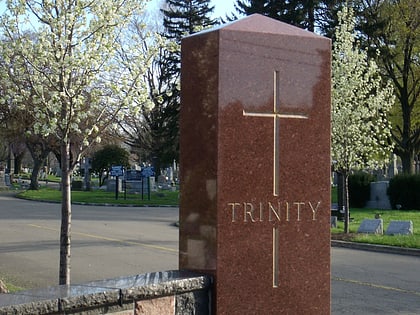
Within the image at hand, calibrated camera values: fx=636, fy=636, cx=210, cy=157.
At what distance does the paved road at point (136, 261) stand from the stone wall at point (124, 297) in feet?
16.0

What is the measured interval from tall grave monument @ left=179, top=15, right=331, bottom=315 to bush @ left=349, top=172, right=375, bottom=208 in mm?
29403

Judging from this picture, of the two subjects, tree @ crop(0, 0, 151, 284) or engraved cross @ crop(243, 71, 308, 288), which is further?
tree @ crop(0, 0, 151, 284)

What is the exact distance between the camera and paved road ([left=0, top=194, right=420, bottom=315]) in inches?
401

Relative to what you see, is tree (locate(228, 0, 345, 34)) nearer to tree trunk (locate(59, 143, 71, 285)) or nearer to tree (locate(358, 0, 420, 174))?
tree (locate(358, 0, 420, 174))

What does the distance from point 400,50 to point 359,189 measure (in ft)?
28.9

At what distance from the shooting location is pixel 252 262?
→ 15.8 ft

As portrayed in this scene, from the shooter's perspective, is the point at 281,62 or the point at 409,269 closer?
the point at 281,62

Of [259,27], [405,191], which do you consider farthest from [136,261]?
[405,191]

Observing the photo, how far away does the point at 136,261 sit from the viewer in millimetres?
13781

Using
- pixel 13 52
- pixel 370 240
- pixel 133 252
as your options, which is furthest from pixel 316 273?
pixel 370 240

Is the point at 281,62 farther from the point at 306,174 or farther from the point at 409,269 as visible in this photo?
the point at 409,269

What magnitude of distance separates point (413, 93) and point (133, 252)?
27.3 m

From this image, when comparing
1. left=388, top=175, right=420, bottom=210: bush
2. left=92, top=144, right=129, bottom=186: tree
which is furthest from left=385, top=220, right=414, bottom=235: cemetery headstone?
left=92, top=144, right=129, bottom=186: tree

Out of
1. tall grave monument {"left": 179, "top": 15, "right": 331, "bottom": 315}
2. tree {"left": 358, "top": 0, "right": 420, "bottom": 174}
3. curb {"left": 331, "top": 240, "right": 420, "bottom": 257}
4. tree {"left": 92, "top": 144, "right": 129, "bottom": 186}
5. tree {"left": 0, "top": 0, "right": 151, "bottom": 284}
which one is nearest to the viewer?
tall grave monument {"left": 179, "top": 15, "right": 331, "bottom": 315}
